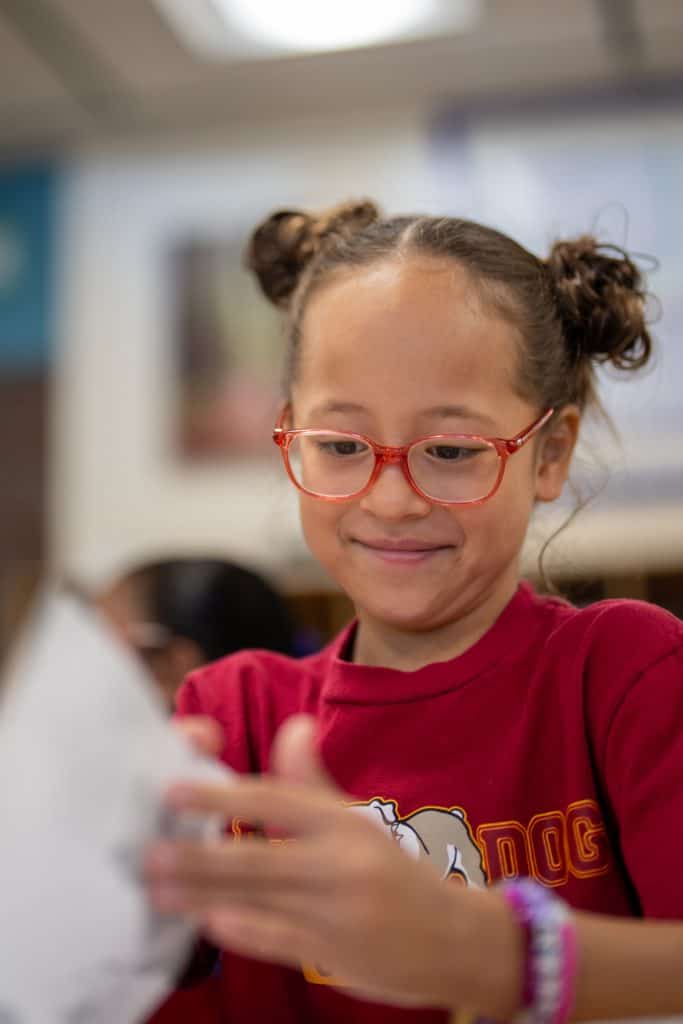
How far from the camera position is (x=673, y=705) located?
67 cm

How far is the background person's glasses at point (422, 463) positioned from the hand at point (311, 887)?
307 millimetres

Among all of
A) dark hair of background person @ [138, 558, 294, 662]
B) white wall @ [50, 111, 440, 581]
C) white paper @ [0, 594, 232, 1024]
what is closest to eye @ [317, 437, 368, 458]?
white paper @ [0, 594, 232, 1024]

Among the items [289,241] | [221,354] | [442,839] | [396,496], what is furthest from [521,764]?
[221,354]

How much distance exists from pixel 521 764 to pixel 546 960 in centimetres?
25

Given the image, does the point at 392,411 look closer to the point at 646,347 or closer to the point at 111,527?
the point at 646,347

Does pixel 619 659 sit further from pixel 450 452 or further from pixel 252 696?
pixel 252 696

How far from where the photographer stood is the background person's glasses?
0.74 meters

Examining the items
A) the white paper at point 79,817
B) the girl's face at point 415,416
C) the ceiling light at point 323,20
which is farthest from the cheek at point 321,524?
the ceiling light at point 323,20

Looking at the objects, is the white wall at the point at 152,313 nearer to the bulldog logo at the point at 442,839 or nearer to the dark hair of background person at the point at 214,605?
the dark hair of background person at the point at 214,605

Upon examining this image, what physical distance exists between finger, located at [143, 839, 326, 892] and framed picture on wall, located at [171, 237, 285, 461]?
274 centimetres

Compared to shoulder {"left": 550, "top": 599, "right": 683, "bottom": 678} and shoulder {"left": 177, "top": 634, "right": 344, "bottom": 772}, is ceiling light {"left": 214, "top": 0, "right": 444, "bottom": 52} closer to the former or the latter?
shoulder {"left": 177, "top": 634, "right": 344, "bottom": 772}

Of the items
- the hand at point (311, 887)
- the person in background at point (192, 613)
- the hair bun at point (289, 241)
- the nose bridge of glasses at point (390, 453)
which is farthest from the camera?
the person in background at point (192, 613)

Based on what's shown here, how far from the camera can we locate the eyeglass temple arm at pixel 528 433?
30.3 inches

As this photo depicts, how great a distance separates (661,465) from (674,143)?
82cm
